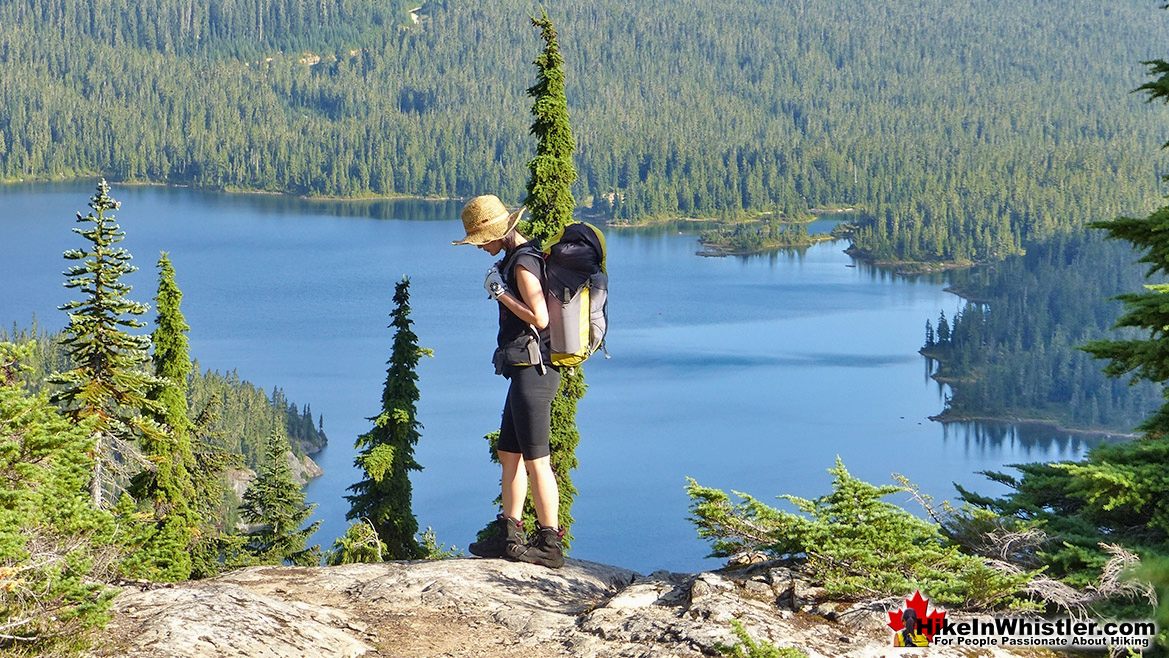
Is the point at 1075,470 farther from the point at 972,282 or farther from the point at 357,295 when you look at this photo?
the point at 972,282

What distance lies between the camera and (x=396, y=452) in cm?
2822

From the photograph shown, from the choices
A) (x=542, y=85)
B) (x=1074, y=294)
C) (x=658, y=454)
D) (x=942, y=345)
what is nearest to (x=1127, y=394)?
(x=942, y=345)

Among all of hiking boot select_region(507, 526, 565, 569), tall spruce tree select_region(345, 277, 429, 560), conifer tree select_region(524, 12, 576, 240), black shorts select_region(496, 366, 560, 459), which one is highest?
conifer tree select_region(524, 12, 576, 240)

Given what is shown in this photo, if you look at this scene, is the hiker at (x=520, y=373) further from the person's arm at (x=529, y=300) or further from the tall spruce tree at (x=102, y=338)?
the tall spruce tree at (x=102, y=338)

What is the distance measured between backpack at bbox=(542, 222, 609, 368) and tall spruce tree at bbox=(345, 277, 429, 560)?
57.7 feet

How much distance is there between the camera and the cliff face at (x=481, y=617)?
302 inches

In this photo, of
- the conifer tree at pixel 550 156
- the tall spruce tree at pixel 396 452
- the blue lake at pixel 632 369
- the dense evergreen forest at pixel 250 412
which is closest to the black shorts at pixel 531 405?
the conifer tree at pixel 550 156

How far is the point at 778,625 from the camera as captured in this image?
7.86m

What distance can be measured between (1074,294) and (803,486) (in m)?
119

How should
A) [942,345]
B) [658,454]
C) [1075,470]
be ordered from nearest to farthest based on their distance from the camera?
[1075,470] → [658,454] → [942,345]

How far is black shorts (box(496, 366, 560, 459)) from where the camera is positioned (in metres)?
9.80

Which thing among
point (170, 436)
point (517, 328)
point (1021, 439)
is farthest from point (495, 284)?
point (1021, 439)

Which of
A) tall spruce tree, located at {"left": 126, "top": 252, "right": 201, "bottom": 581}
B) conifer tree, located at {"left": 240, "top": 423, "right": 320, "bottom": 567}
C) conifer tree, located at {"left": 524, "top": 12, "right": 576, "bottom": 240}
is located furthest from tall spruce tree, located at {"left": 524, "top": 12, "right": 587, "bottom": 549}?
conifer tree, located at {"left": 240, "top": 423, "right": 320, "bottom": 567}

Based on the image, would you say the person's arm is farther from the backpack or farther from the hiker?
the backpack
